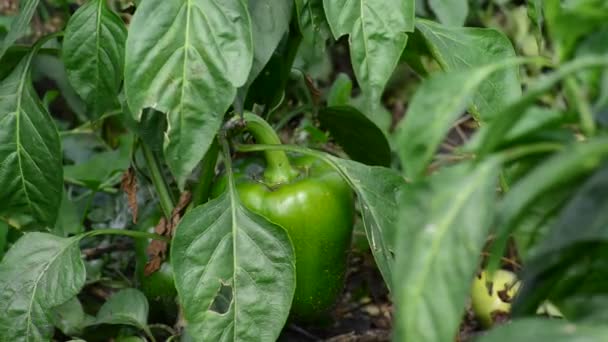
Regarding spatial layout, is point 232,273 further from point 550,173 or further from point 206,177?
point 550,173

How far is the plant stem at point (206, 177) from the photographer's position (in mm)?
1271

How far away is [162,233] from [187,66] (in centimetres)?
39

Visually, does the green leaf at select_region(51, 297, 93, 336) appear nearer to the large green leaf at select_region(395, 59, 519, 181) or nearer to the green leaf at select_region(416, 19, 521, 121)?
the green leaf at select_region(416, 19, 521, 121)

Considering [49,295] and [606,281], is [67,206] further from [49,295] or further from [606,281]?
[606,281]

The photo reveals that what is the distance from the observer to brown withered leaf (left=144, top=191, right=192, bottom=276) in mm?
1339

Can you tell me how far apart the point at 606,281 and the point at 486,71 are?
15 centimetres

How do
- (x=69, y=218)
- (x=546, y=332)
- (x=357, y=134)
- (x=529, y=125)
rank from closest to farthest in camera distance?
(x=546, y=332) < (x=529, y=125) < (x=357, y=134) < (x=69, y=218)

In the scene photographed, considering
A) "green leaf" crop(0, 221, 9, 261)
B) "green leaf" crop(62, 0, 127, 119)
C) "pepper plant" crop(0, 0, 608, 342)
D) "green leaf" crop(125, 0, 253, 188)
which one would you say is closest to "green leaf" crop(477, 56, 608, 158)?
"pepper plant" crop(0, 0, 608, 342)

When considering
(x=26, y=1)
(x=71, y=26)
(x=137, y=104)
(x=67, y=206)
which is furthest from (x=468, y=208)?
(x=67, y=206)

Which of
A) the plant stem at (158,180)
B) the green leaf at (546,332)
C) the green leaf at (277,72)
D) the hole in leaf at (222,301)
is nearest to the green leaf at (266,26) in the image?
the green leaf at (277,72)

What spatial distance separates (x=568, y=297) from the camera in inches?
23.7

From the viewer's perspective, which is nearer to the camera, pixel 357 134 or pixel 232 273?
pixel 232 273

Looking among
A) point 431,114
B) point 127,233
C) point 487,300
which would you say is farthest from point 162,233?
point 431,114

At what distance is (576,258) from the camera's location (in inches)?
22.6
